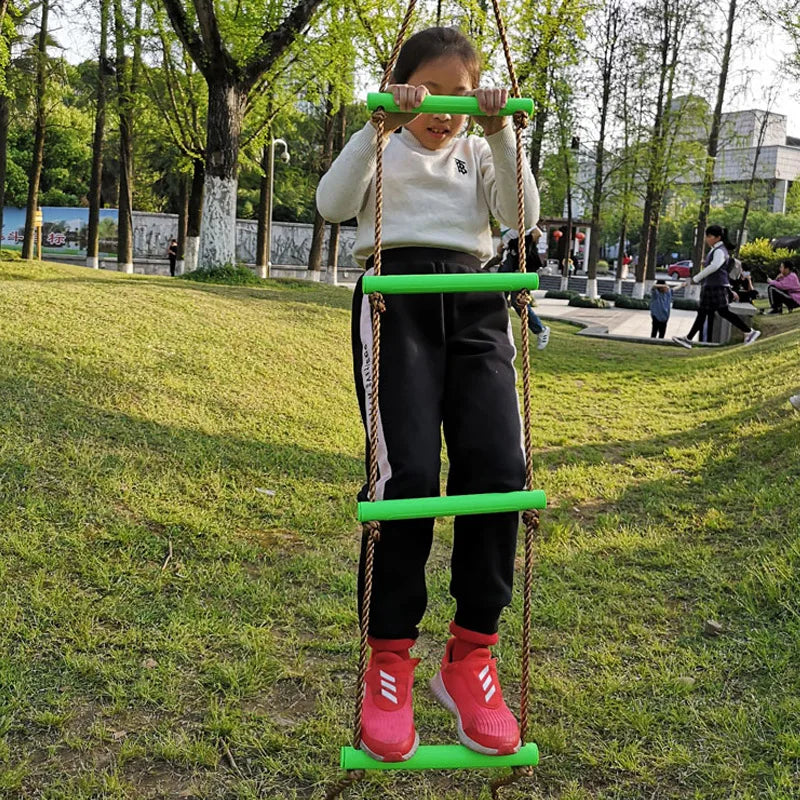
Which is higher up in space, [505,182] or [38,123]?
[38,123]

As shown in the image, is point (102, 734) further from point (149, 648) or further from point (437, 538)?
point (437, 538)

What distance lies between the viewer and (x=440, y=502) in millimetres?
2066

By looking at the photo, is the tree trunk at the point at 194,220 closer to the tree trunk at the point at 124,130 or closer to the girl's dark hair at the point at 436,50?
the tree trunk at the point at 124,130

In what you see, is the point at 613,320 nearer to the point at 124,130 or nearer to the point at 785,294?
the point at 785,294

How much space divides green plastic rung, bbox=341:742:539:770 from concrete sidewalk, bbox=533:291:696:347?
13.1 meters

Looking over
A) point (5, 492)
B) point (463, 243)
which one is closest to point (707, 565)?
point (463, 243)

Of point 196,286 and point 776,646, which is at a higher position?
point 196,286

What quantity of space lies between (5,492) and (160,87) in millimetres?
18445

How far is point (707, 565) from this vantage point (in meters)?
4.11

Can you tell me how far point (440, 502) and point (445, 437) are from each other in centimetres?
33

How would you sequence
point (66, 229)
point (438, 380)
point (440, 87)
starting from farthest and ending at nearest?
point (66, 229) < point (440, 87) < point (438, 380)

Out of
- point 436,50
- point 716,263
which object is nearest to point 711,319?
point 716,263

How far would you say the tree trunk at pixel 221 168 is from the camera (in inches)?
478

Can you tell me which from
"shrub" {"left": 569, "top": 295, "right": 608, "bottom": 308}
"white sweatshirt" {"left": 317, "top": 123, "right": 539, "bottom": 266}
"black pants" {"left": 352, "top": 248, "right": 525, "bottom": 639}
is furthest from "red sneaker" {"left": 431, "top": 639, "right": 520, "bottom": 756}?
"shrub" {"left": 569, "top": 295, "right": 608, "bottom": 308}
